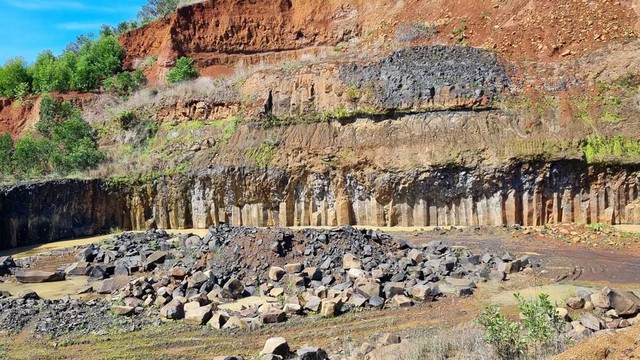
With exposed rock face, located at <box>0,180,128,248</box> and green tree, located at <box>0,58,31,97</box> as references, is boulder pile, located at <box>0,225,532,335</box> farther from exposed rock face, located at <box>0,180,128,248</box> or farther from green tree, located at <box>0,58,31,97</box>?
green tree, located at <box>0,58,31,97</box>

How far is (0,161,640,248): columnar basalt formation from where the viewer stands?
22812 mm

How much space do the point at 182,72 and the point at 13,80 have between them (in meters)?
15.2

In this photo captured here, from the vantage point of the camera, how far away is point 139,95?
36.2 meters

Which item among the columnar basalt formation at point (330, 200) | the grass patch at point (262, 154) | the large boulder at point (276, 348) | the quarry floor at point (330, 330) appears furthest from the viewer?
the grass patch at point (262, 154)

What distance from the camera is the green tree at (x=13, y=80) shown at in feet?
138

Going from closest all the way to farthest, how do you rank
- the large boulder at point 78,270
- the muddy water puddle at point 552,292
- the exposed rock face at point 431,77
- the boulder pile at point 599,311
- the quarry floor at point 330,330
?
the boulder pile at point 599,311
the quarry floor at point 330,330
the muddy water puddle at point 552,292
the large boulder at point 78,270
the exposed rock face at point 431,77

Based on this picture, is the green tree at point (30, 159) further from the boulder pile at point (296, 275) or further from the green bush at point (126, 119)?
the boulder pile at point (296, 275)

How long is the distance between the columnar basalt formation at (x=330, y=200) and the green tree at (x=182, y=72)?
1201 cm

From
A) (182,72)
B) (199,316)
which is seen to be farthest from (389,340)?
(182,72)

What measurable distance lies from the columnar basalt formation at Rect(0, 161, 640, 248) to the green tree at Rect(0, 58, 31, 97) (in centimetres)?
1996

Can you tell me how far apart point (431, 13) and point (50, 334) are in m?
31.0

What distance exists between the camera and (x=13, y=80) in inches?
1674

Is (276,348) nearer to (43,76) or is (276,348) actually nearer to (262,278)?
(262,278)

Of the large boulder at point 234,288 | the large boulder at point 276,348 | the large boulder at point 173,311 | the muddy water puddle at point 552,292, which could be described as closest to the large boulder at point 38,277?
the large boulder at point 234,288
